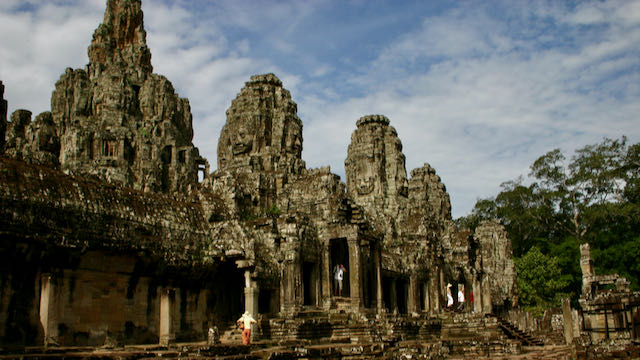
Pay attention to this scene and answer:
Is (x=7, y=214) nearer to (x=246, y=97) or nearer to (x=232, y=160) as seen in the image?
(x=232, y=160)

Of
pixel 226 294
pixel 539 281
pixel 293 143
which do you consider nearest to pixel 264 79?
pixel 293 143

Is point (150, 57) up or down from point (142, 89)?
up

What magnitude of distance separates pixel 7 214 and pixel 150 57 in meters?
48.1

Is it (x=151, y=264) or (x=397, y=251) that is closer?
(x=151, y=264)

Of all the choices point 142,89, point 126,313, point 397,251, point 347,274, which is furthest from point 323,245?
point 142,89

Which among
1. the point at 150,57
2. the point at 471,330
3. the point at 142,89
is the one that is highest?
the point at 150,57

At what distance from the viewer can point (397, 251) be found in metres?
38.7

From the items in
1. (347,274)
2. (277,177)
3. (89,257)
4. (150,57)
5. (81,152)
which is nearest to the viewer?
(89,257)

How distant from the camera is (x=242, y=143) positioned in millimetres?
38031

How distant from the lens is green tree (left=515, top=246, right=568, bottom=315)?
4950 centimetres

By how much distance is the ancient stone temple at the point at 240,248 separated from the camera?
61.1 feet

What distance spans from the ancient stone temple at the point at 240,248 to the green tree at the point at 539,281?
11.0 feet

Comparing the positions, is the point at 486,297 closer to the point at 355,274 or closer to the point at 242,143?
the point at 355,274

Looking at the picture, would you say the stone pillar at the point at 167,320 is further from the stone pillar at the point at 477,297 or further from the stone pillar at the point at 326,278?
the stone pillar at the point at 477,297
